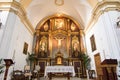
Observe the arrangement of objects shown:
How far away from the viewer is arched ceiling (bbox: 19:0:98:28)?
10102 mm

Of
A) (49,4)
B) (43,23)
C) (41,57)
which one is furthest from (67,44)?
(49,4)

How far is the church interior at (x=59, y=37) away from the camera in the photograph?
654 centimetres

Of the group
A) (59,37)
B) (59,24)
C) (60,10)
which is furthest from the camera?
(59,24)

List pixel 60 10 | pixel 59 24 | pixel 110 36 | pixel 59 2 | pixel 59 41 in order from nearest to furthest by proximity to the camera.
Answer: pixel 110 36
pixel 59 2
pixel 59 41
pixel 60 10
pixel 59 24

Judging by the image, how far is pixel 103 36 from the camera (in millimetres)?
6797

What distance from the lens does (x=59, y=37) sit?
11.8 m

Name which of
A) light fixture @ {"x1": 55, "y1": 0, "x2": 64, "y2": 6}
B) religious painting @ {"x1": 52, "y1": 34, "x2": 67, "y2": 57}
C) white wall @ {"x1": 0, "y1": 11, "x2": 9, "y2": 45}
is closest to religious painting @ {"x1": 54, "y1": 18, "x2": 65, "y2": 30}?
religious painting @ {"x1": 52, "y1": 34, "x2": 67, "y2": 57}

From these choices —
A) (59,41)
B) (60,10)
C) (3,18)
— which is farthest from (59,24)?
(3,18)

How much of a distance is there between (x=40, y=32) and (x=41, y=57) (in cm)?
303

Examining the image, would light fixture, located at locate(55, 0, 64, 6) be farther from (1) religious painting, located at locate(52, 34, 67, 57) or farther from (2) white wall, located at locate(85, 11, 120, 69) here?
(2) white wall, located at locate(85, 11, 120, 69)

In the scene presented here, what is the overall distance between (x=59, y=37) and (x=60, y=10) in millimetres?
3193

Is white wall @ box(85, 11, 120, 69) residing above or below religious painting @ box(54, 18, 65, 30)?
below

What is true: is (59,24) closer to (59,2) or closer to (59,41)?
(59,41)

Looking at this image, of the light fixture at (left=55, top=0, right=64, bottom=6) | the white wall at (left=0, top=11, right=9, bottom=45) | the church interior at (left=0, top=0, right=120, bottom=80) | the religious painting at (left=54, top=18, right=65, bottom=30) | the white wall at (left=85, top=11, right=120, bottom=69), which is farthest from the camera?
the religious painting at (left=54, top=18, right=65, bottom=30)
